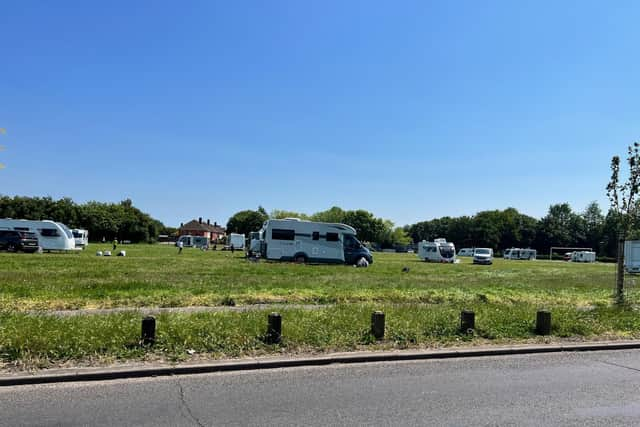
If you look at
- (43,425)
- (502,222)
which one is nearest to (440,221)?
(502,222)

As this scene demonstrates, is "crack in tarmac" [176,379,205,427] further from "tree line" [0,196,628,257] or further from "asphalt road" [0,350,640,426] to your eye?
"tree line" [0,196,628,257]

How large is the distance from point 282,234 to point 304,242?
1.57 metres

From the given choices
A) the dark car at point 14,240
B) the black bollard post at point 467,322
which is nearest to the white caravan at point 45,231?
the dark car at point 14,240

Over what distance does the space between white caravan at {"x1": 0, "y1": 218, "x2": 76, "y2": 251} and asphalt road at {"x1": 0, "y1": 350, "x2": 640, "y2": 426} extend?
3631cm

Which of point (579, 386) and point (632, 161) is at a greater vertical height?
point (632, 161)

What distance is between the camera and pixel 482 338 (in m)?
8.81

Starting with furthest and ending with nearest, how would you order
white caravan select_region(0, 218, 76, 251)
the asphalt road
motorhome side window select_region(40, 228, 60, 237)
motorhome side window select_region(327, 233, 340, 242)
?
motorhome side window select_region(40, 228, 60, 237)
white caravan select_region(0, 218, 76, 251)
motorhome side window select_region(327, 233, 340, 242)
the asphalt road

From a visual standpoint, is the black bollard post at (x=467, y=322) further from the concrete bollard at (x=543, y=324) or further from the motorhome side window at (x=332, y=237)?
the motorhome side window at (x=332, y=237)

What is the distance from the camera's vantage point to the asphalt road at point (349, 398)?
477 cm

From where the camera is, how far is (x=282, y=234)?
104 feet

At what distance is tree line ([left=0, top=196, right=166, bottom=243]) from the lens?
3391 inches

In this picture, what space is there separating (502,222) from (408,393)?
126 metres

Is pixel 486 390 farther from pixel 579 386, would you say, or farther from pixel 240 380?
pixel 240 380

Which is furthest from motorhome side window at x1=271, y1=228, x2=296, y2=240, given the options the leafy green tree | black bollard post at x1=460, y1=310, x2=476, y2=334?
the leafy green tree
